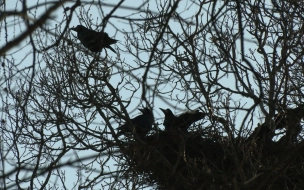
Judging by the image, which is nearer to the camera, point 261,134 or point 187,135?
point 187,135

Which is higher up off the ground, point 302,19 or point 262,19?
point 262,19

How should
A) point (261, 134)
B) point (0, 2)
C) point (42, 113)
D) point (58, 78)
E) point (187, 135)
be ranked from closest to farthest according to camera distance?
point (0, 2), point (58, 78), point (42, 113), point (187, 135), point (261, 134)

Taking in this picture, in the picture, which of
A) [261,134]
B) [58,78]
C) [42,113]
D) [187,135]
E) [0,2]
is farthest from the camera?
[261,134]

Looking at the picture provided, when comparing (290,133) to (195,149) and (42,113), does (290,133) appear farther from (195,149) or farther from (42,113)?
(42,113)

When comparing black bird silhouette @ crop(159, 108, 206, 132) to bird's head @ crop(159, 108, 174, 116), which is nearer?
black bird silhouette @ crop(159, 108, 206, 132)

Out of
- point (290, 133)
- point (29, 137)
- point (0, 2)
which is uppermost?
point (29, 137)

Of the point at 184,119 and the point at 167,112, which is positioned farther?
the point at 167,112

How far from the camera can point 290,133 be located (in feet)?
29.0

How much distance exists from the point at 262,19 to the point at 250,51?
0.78 m

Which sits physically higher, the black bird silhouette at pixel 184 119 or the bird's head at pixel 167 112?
the bird's head at pixel 167 112

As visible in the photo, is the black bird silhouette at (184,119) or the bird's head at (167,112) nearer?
the black bird silhouette at (184,119)

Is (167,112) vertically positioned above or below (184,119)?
above

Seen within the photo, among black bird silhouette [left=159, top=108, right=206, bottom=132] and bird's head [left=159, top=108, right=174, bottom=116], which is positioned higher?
bird's head [left=159, top=108, right=174, bottom=116]

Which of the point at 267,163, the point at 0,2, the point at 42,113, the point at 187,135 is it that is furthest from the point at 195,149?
the point at 0,2
